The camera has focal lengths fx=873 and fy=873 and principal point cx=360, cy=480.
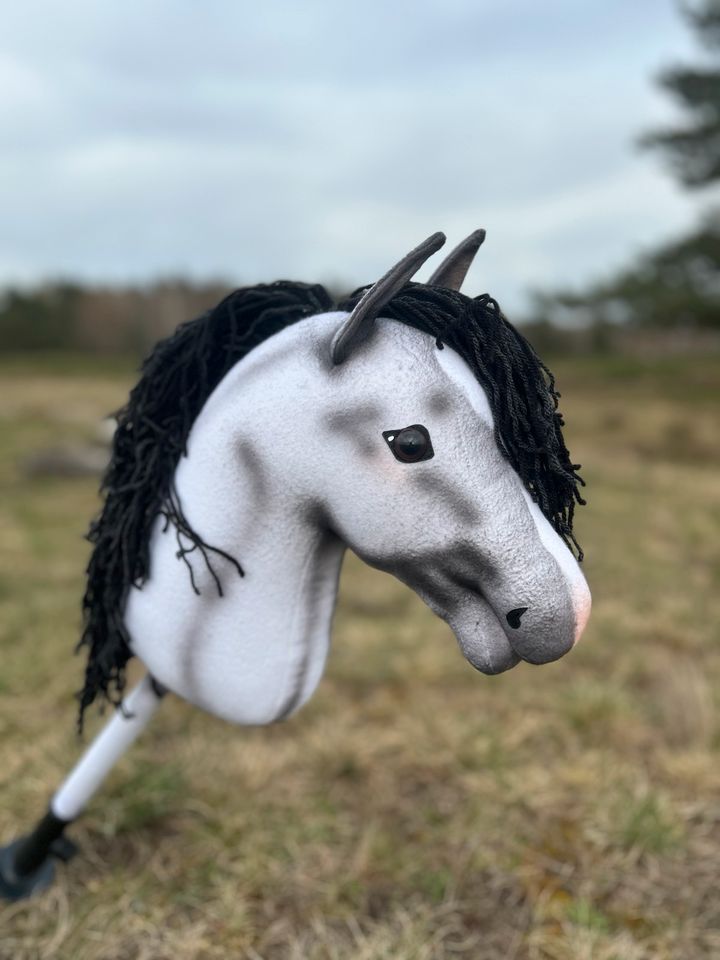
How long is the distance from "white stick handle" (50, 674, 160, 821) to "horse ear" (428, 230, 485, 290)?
100cm

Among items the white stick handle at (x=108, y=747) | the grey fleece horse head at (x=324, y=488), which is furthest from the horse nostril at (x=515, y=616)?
the white stick handle at (x=108, y=747)

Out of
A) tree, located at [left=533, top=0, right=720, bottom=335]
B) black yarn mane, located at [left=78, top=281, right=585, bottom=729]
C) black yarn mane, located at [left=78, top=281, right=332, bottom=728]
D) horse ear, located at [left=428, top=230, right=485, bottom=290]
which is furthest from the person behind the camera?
tree, located at [left=533, top=0, right=720, bottom=335]

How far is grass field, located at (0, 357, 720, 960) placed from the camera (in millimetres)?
1962

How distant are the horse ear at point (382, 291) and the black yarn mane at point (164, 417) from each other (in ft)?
1.05

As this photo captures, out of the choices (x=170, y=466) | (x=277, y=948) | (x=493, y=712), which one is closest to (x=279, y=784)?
(x=277, y=948)

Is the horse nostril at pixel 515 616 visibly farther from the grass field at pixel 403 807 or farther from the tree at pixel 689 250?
the tree at pixel 689 250

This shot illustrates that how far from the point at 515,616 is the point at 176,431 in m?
0.68

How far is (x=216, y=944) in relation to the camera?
1.90m

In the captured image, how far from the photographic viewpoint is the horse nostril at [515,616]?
4.05 feet

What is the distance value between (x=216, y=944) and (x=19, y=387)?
15.3 metres

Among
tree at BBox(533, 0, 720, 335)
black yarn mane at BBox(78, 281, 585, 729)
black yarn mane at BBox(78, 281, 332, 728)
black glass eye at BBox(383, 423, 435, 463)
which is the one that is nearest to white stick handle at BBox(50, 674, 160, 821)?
black yarn mane at BBox(78, 281, 585, 729)

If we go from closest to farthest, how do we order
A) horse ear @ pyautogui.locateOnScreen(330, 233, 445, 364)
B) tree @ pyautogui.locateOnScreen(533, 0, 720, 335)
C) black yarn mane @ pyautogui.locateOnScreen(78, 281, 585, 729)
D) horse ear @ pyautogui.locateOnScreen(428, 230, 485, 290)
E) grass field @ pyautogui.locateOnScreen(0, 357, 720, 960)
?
horse ear @ pyautogui.locateOnScreen(330, 233, 445, 364) < black yarn mane @ pyautogui.locateOnScreen(78, 281, 585, 729) < horse ear @ pyautogui.locateOnScreen(428, 230, 485, 290) < grass field @ pyautogui.locateOnScreen(0, 357, 720, 960) < tree @ pyautogui.locateOnScreen(533, 0, 720, 335)

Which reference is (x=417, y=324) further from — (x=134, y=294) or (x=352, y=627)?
(x=134, y=294)

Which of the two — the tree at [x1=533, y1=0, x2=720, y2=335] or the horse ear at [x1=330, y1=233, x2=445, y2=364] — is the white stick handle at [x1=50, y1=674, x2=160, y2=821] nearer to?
the horse ear at [x1=330, y1=233, x2=445, y2=364]
